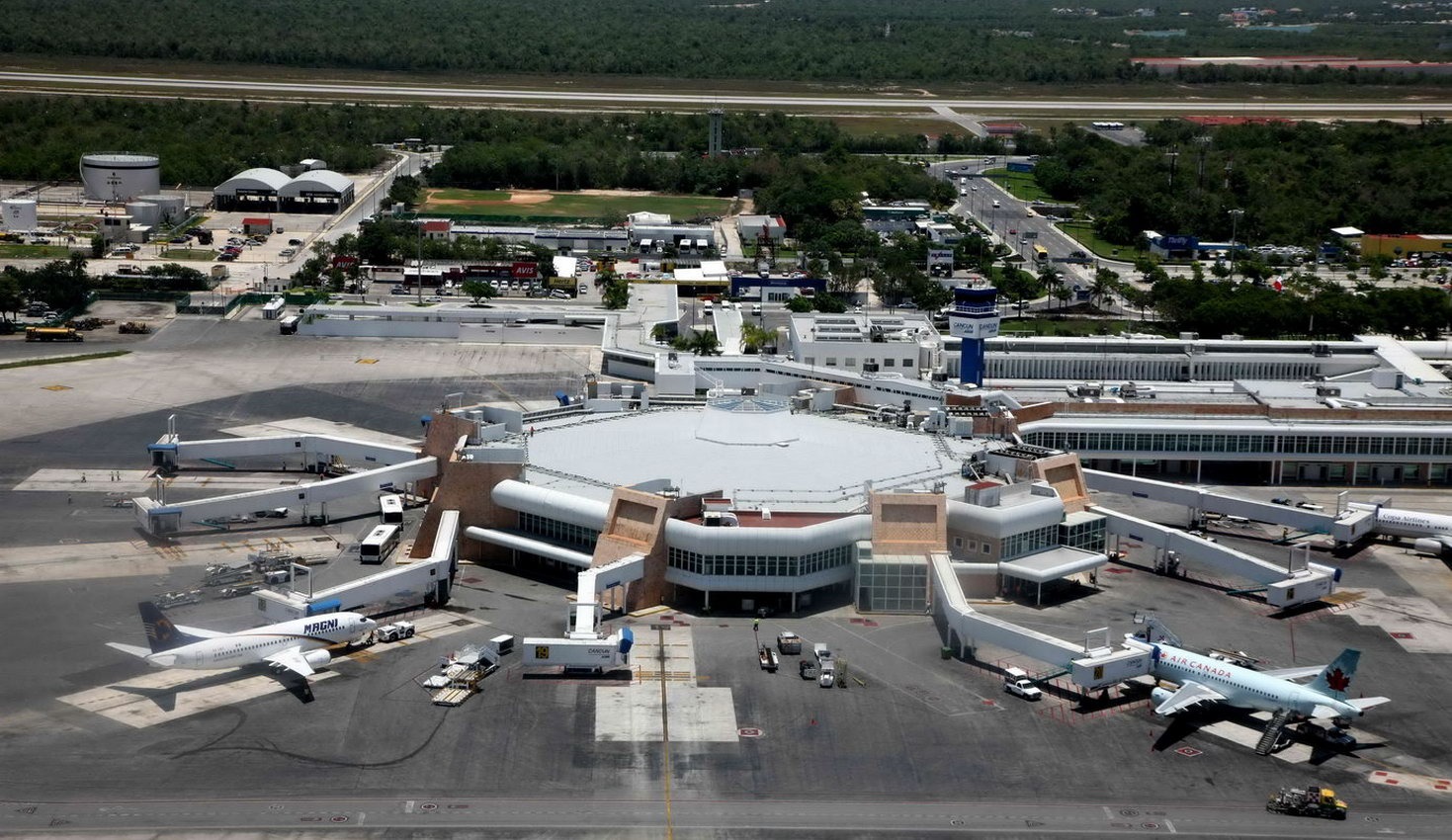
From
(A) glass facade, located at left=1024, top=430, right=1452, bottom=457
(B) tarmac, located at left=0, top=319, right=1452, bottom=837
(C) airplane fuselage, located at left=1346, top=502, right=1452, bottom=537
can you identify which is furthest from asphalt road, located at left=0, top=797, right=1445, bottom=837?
(A) glass facade, located at left=1024, top=430, right=1452, bottom=457

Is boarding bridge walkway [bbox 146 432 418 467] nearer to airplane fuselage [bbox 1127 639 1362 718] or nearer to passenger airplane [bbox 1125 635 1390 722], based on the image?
airplane fuselage [bbox 1127 639 1362 718]

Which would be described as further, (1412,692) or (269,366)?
(269,366)

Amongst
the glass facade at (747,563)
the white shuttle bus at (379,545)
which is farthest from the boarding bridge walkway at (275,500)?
the glass facade at (747,563)

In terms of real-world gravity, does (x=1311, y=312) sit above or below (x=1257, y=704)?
above

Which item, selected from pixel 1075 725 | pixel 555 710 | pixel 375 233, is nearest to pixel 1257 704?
pixel 1075 725

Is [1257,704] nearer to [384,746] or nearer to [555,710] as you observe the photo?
[555,710]

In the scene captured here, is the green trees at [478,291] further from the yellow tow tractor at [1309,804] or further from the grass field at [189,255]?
the yellow tow tractor at [1309,804]
